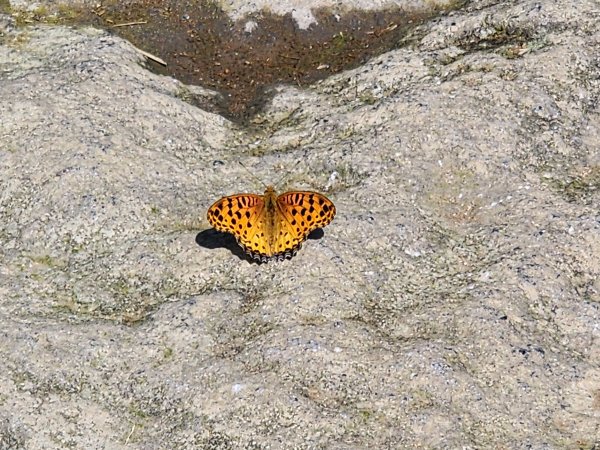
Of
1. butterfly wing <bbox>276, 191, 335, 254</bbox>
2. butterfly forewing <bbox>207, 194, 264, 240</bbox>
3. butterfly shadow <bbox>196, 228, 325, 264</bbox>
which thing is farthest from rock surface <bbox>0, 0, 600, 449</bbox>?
butterfly forewing <bbox>207, 194, 264, 240</bbox>

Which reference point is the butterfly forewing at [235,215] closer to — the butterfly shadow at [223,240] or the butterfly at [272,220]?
the butterfly at [272,220]

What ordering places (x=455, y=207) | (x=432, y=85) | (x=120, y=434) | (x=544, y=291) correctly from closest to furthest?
1. (x=120, y=434)
2. (x=544, y=291)
3. (x=455, y=207)
4. (x=432, y=85)

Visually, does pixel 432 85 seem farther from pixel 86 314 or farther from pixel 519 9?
pixel 86 314

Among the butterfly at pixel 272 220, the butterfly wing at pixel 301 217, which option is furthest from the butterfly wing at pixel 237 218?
the butterfly wing at pixel 301 217

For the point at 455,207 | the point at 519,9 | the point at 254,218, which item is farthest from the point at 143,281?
the point at 519,9

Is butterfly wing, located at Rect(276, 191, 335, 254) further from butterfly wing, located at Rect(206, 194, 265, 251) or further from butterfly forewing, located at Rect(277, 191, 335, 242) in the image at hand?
butterfly wing, located at Rect(206, 194, 265, 251)

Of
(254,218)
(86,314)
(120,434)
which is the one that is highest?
(254,218)

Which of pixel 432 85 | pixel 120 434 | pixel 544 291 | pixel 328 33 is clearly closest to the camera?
pixel 120 434

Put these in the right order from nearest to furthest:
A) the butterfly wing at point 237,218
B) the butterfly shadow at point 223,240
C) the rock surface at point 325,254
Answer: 1. the rock surface at point 325,254
2. the butterfly wing at point 237,218
3. the butterfly shadow at point 223,240
